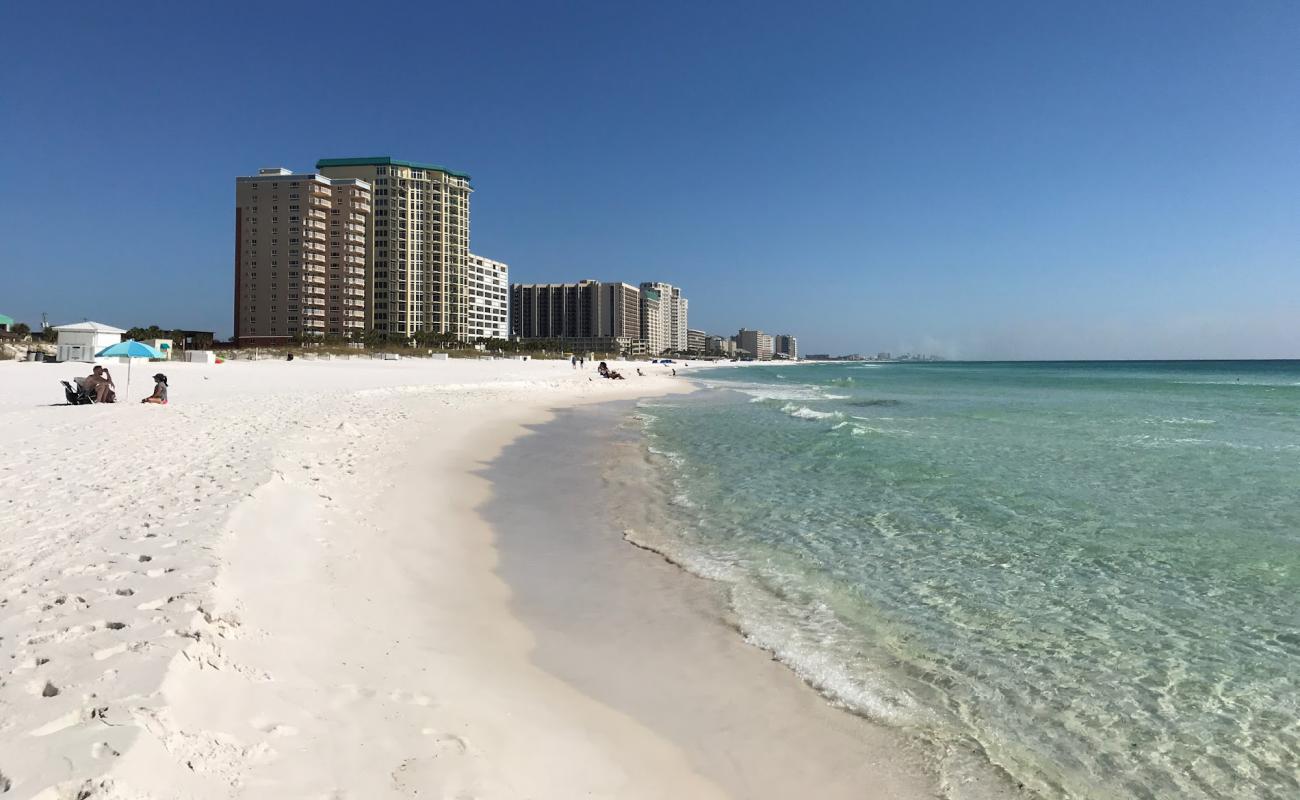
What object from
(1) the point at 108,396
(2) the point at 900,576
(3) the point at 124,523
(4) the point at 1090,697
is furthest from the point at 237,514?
(1) the point at 108,396

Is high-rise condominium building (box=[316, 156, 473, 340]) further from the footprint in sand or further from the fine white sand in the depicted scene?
the footprint in sand

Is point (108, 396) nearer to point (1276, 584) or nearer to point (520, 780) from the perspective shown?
point (520, 780)

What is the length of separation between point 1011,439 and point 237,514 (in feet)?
68.7

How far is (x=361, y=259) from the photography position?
362ft

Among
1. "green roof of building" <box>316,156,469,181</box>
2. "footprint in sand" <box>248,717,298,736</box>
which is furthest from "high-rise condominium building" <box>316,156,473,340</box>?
"footprint in sand" <box>248,717,298,736</box>

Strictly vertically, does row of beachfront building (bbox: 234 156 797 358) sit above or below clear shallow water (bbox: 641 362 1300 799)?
above

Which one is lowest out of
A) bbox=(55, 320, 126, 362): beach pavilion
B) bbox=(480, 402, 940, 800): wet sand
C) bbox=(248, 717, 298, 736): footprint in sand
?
bbox=(480, 402, 940, 800): wet sand

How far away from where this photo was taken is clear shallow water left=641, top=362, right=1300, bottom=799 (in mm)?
4191

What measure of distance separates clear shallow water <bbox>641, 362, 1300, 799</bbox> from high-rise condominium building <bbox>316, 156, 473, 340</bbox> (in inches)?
4614

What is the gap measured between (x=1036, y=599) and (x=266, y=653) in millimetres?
7192

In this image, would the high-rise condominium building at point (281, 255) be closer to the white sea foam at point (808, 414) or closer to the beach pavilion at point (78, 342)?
the beach pavilion at point (78, 342)

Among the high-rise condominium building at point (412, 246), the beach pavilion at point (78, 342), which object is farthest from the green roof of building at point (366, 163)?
the beach pavilion at point (78, 342)

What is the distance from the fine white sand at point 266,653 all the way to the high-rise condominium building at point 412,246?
11808 centimetres

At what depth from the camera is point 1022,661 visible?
210 inches
